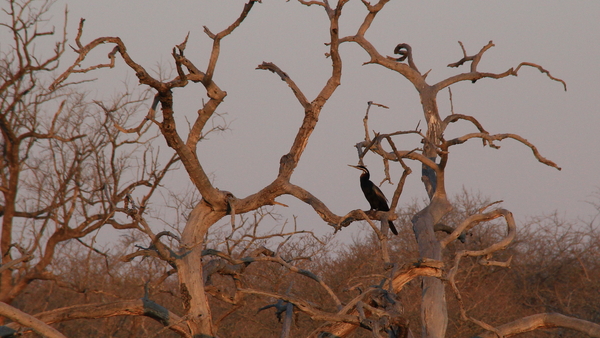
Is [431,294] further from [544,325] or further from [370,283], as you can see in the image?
[370,283]

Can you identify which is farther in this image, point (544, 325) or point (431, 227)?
point (431, 227)

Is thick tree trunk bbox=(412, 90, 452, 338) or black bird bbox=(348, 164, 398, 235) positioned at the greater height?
black bird bbox=(348, 164, 398, 235)

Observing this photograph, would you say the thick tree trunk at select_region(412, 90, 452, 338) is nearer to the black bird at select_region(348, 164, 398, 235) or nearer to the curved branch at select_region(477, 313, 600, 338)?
the curved branch at select_region(477, 313, 600, 338)

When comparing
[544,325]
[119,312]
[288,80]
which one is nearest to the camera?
[119,312]

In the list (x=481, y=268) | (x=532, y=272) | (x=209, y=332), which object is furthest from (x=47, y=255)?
(x=532, y=272)

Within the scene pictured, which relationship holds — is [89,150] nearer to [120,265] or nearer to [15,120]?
[15,120]

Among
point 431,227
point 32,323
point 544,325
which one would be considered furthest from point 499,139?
point 32,323

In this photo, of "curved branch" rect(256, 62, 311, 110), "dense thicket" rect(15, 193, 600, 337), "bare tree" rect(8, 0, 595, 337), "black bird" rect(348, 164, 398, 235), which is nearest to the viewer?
"bare tree" rect(8, 0, 595, 337)

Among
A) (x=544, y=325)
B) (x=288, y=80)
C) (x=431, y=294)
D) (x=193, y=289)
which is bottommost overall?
(x=544, y=325)

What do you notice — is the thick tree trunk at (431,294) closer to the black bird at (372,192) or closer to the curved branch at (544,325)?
the curved branch at (544,325)

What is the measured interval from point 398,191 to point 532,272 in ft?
45.5

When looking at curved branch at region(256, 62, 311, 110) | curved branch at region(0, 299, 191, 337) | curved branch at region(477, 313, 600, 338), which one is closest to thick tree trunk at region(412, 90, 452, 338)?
curved branch at region(477, 313, 600, 338)

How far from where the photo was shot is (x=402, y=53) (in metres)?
7.34

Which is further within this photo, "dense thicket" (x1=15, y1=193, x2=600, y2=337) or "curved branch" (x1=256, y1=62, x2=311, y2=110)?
"dense thicket" (x1=15, y1=193, x2=600, y2=337)
